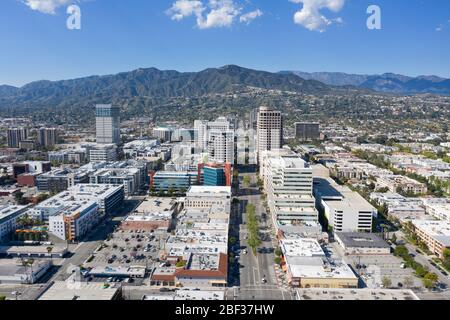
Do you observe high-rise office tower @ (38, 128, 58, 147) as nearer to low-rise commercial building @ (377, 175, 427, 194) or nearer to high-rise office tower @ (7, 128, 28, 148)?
high-rise office tower @ (7, 128, 28, 148)

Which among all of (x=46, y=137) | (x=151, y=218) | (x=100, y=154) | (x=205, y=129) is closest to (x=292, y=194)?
(x=151, y=218)

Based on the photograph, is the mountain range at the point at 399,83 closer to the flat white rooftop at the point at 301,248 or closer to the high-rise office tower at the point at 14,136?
the high-rise office tower at the point at 14,136

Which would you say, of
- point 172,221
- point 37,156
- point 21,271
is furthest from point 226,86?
point 21,271

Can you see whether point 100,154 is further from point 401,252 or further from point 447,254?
point 447,254

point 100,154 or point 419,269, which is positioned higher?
point 100,154

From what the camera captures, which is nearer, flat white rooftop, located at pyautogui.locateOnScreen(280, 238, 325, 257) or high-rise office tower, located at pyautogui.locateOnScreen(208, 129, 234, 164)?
flat white rooftop, located at pyautogui.locateOnScreen(280, 238, 325, 257)

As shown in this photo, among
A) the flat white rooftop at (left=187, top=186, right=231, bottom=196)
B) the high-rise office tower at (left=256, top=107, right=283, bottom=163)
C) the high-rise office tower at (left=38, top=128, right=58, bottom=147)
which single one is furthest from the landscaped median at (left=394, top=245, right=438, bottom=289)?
the high-rise office tower at (left=38, top=128, right=58, bottom=147)

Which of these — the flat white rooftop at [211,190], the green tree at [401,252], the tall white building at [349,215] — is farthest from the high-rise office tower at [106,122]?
the green tree at [401,252]
